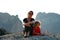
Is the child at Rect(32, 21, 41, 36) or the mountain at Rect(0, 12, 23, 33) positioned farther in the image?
the mountain at Rect(0, 12, 23, 33)

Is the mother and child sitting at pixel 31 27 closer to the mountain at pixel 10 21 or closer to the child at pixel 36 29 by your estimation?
the child at pixel 36 29

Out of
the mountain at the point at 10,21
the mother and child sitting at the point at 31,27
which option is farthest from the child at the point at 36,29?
the mountain at the point at 10,21

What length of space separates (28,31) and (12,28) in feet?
502

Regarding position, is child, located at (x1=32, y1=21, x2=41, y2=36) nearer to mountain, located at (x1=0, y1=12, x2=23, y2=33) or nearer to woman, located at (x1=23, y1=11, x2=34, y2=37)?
woman, located at (x1=23, y1=11, x2=34, y2=37)

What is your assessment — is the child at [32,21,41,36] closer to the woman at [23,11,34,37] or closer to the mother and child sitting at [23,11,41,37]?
the mother and child sitting at [23,11,41,37]

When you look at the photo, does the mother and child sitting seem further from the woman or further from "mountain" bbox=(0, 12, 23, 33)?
"mountain" bbox=(0, 12, 23, 33)

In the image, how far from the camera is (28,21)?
11.5 metres

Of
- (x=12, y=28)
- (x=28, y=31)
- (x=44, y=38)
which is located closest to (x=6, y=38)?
(x=28, y=31)

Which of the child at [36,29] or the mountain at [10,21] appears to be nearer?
the child at [36,29]

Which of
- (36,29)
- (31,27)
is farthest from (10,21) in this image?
(36,29)

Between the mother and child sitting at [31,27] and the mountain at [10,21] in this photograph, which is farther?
the mountain at [10,21]

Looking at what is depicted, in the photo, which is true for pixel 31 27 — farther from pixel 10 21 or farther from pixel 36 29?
pixel 10 21

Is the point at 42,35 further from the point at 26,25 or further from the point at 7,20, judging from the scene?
the point at 7,20

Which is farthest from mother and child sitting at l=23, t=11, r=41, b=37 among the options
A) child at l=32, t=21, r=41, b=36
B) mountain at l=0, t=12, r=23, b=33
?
mountain at l=0, t=12, r=23, b=33
